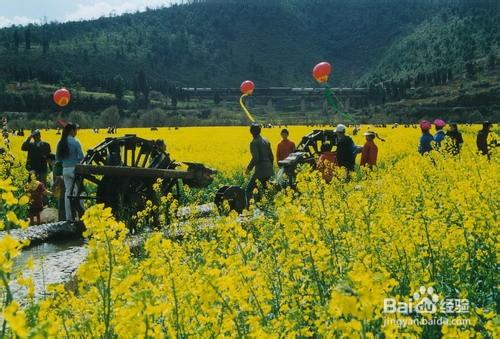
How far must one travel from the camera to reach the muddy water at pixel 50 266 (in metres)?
6.27

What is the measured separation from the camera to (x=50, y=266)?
7.48 metres

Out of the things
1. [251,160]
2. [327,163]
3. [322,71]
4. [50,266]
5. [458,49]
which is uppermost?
[458,49]

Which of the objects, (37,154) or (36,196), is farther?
(37,154)

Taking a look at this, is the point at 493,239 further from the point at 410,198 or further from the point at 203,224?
the point at 203,224

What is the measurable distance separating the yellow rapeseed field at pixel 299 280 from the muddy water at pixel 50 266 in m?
1.30

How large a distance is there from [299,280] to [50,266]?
14.3 feet

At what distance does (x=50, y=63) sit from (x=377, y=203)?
169231mm

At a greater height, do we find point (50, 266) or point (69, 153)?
point (69, 153)

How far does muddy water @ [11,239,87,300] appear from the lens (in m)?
6.27

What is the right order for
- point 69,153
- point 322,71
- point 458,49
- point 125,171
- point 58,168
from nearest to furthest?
point 125,171 < point 69,153 < point 58,168 < point 322,71 < point 458,49

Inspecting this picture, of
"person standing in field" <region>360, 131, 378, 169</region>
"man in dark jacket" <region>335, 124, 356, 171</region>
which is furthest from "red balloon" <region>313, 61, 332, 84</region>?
"man in dark jacket" <region>335, 124, 356, 171</region>

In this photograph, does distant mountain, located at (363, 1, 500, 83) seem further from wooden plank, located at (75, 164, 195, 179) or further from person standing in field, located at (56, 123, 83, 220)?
person standing in field, located at (56, 123, 83, 220)

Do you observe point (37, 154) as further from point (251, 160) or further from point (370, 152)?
point (370, 152)

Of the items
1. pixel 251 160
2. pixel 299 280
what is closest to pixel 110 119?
pixel 251 160
